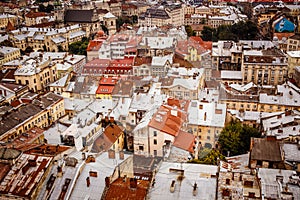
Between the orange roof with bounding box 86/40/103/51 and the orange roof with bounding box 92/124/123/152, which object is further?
the orange roof with bounding box 86/40/103/51

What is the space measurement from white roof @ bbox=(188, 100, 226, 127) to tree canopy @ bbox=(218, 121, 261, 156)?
8.04 ft

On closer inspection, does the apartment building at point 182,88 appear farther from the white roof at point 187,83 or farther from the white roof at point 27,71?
the white roof at point 27,71

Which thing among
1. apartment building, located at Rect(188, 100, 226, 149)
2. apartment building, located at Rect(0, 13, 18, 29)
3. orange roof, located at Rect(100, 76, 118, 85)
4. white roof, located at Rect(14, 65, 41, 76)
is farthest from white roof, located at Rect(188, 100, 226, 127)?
apartment building, located at Rect(0, 13, 18, 29)

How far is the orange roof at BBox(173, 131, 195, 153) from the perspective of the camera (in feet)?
115

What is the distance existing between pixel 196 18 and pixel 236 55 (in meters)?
47.6

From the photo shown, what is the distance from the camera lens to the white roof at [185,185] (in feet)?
74.3

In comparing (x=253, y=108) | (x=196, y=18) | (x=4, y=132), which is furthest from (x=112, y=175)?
(x=196, y=18)

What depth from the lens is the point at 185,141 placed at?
35.8 metres

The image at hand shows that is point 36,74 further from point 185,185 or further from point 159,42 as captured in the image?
point 185,185

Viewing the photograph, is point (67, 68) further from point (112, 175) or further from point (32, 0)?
point (32, 0)

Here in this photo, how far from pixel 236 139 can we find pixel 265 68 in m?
25.7

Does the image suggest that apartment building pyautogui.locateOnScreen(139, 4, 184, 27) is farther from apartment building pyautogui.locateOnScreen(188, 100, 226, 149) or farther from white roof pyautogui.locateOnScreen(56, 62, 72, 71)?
apartment building pyautogui.locateOnScreen(188, 100, 226, 149)

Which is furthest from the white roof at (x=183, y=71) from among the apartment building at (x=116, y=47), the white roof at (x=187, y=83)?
the apartment building at (x=116, y=47)

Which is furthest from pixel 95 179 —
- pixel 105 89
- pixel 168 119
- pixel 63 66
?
pixel 63 66
